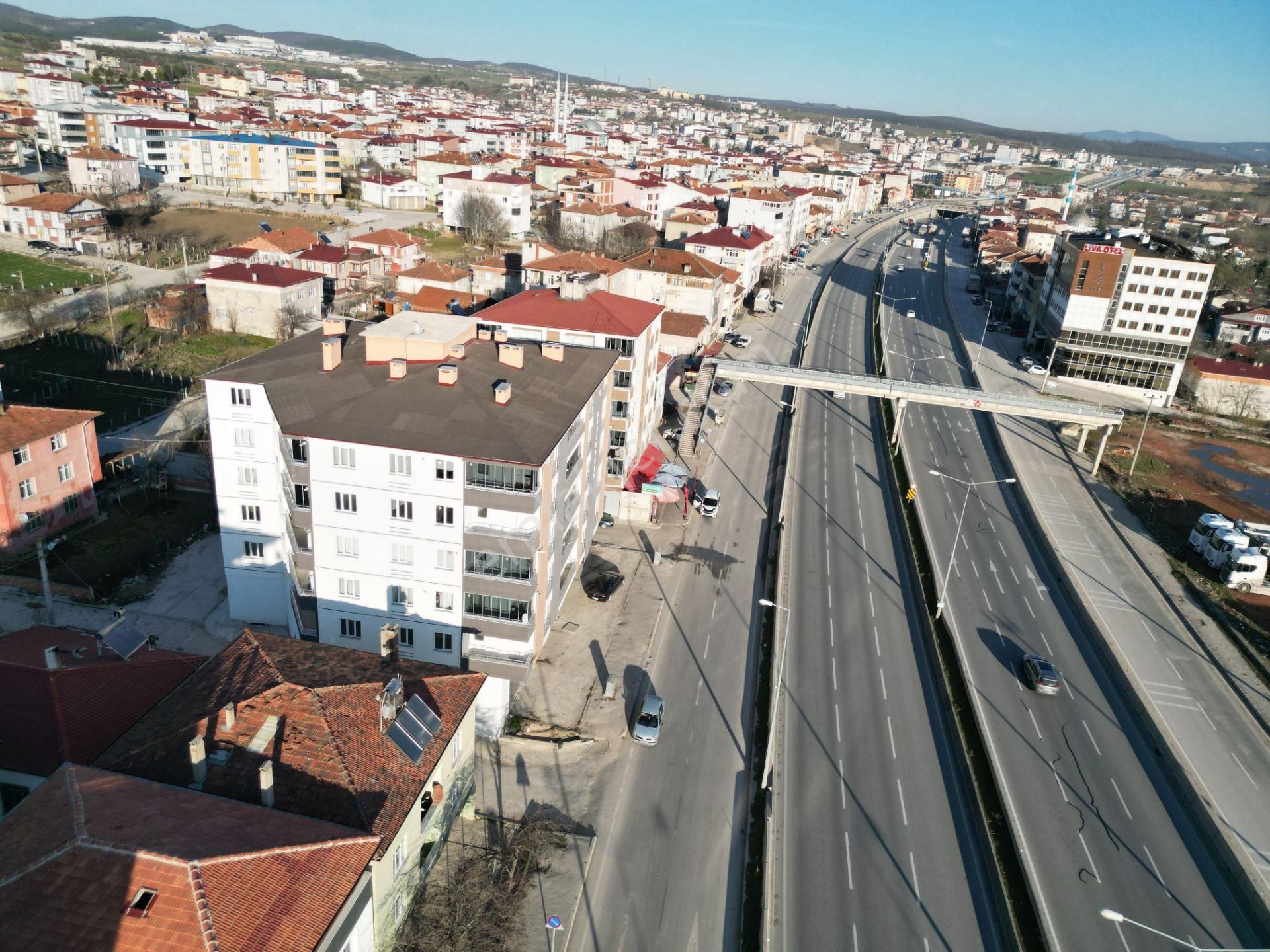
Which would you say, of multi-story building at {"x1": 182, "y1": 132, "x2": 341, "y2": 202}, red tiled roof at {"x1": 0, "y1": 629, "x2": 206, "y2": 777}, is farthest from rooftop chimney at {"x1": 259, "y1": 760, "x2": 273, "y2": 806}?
multi-story building at {"x1": 182, "y1": 132, "x2": 341, "y2": 202}

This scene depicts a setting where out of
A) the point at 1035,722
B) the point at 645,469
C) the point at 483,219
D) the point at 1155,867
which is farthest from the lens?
the point at 483,219

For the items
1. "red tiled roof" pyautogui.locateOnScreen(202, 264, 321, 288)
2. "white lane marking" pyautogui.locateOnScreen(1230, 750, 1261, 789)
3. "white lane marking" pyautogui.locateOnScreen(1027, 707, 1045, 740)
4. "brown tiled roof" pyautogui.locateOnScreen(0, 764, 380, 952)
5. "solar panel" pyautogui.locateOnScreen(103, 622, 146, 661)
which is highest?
"red tiled roof" pyautogui.locateOnScreen(202, 264, 321, 288)

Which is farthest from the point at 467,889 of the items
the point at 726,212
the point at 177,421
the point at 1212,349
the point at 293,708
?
the point at 726,212

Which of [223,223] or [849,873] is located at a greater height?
[223,223]

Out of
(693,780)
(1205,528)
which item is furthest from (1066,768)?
(1205,528)

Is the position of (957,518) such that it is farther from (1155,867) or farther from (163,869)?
(163,869)

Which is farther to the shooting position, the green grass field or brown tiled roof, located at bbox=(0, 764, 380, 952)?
the green grass field

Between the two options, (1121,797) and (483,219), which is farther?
(483,219)

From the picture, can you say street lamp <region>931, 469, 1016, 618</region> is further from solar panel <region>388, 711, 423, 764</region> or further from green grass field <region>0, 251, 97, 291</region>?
green grass field <region>0, 251, 97, 291</region>
